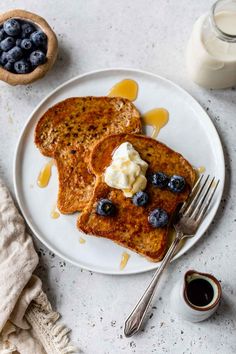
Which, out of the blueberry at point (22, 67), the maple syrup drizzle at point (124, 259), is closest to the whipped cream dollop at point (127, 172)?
the maple syrup drizzle at point (124, 259)

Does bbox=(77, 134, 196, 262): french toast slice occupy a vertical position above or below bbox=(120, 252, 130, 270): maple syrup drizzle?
above

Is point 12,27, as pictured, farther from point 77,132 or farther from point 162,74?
point 162,74

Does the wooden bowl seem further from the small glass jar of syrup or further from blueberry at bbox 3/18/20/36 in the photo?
the small glass jar of syrup

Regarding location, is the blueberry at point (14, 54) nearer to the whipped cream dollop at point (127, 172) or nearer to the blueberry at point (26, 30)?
the blueberry at point (26, 30)

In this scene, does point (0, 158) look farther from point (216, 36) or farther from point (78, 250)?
point (216, 36)

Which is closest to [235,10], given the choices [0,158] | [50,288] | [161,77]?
[161,77]

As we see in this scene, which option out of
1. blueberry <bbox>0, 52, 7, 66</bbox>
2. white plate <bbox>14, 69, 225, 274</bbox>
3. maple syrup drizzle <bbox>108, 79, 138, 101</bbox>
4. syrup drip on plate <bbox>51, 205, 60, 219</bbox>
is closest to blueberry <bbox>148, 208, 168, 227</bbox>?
white plate <bbox>14, 69, 225, 274</bbox>

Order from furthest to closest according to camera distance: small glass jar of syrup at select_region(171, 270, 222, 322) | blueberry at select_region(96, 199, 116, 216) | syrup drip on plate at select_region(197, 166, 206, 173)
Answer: syrup drip on plate at select_region(197, 166, 206, 173), blueberry at select_region(96, 199, 116, 216), small glass jar of syrup at select_region(171, 270, 222, 322)
